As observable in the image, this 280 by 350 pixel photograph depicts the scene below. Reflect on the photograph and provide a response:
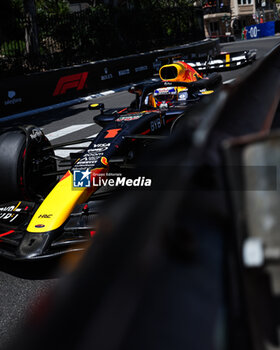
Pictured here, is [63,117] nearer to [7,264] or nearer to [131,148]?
[131,148]

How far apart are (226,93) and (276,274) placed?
1.17ft

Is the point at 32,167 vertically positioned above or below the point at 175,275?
below

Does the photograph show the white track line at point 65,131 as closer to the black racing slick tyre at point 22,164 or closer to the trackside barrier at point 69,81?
the trackside barrier at point 69,81

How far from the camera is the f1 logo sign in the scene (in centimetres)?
1279

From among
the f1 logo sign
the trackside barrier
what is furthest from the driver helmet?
the f1 logo sign

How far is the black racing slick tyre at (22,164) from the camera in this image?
417 centimetres

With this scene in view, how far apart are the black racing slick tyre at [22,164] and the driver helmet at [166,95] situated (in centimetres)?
215

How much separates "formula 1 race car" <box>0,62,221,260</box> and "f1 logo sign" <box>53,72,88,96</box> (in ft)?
24.2

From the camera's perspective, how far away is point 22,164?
421 centimetres

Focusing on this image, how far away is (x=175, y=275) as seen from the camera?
72 centimetres

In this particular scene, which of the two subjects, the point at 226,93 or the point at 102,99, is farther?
the point at 102,99

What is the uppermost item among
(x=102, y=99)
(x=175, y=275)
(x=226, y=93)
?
(x=226, y=93)

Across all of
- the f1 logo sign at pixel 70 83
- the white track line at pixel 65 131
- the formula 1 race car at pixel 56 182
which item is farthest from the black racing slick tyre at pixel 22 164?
the f1 logo sign at pixel 70 83

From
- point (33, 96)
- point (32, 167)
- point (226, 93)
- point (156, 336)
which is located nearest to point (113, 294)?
point (156, 336)
